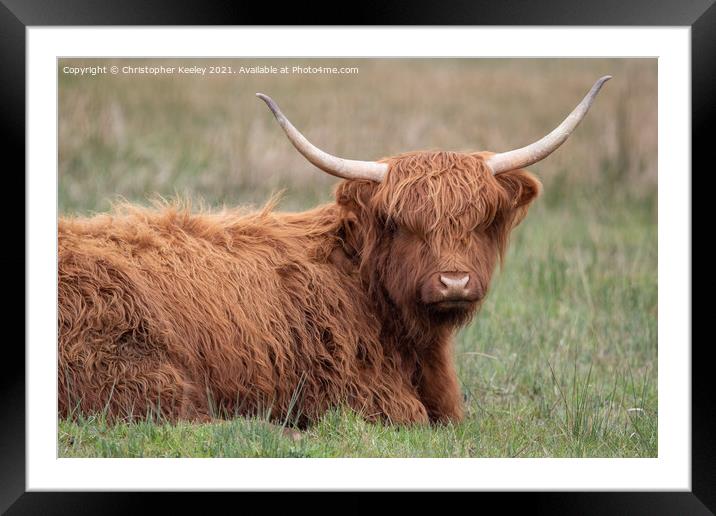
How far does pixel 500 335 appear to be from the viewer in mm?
7516

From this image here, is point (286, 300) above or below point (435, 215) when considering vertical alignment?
below

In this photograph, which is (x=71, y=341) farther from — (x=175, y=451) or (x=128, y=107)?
(x=128, y=107)

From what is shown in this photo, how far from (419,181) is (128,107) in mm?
6869

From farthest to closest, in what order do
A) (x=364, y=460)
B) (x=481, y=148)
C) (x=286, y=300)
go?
1. (x=481, y=148)
2. (x=286, y=300)
3. (x=364, y=460)

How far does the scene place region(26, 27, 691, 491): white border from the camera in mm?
4582

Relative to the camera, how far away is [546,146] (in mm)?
5457

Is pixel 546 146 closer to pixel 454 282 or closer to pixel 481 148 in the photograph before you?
pixel 454 282

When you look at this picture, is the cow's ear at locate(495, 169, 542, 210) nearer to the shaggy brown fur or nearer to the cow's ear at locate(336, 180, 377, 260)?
the shaggy brown fur

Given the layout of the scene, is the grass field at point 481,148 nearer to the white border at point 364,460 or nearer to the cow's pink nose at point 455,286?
the white border at point 364,460
